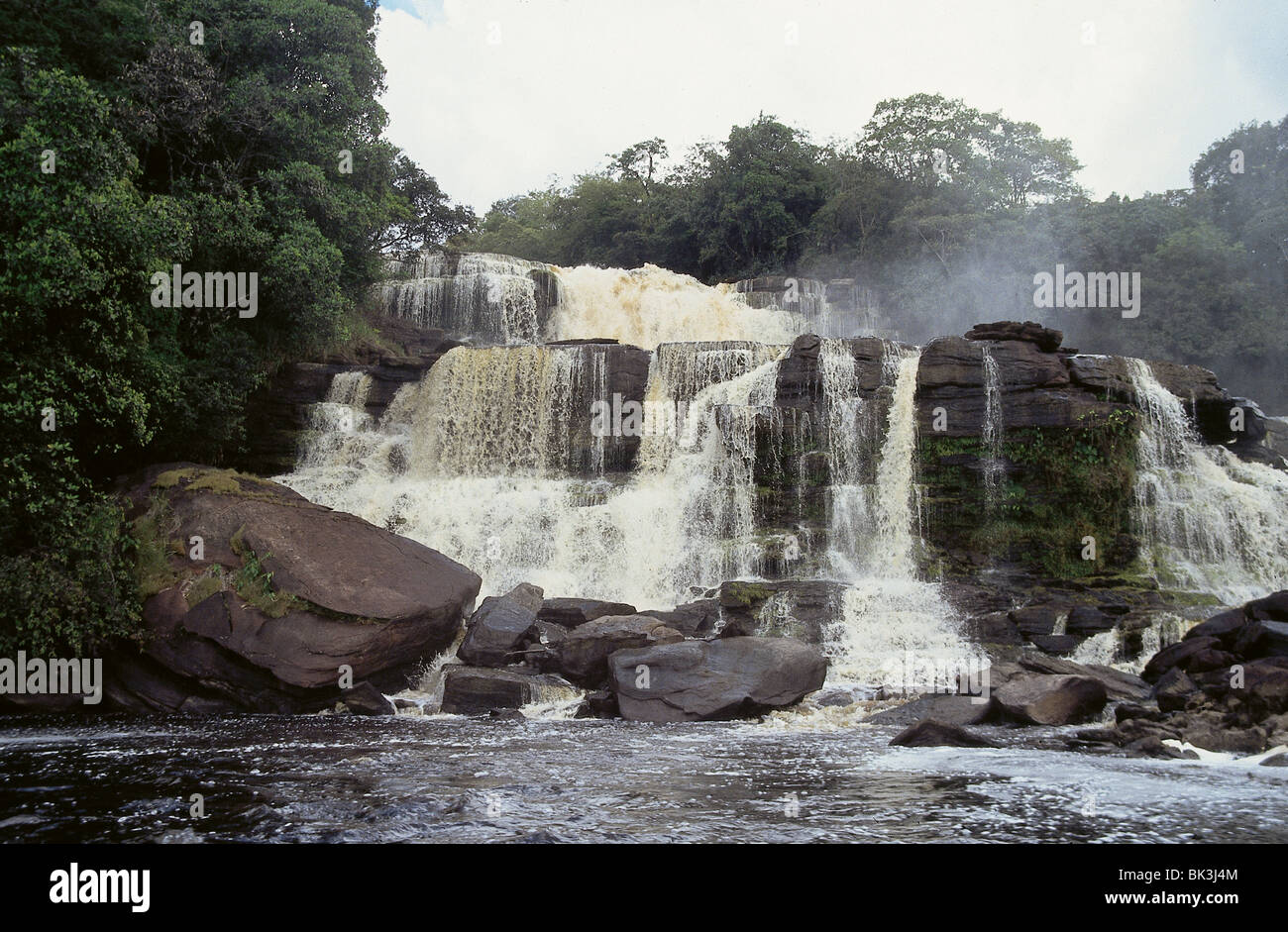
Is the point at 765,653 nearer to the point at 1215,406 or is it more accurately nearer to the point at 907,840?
the point at 907,840

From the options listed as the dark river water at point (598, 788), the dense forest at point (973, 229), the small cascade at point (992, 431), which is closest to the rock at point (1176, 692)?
the dark river water at point (598, 788)

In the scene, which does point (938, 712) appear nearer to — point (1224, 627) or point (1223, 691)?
point (1223, 691)

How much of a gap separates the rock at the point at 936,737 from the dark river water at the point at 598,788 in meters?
0.24

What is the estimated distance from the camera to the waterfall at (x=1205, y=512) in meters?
18.6

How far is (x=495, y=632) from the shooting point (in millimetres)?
14836

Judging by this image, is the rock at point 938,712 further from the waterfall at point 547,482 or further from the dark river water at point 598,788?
the waterfall at point 547,482

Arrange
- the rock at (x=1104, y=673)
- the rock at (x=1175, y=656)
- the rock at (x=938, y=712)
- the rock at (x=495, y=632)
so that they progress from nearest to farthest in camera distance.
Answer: the rock at (x=938, y=712) < the rock at (x=1175, y=656) < the rock at (x=1104, y=673) < the rock at (x=495, y=632)

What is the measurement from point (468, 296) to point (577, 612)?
54.2ft

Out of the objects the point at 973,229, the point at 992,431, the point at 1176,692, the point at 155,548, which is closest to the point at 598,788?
the point at 1176,692

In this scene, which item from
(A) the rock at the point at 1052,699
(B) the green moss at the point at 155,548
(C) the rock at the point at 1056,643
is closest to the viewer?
(A) the rock at the point at 1052,699

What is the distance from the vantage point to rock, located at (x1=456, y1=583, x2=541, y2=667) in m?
14.6

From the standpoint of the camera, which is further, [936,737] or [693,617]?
[693,617]

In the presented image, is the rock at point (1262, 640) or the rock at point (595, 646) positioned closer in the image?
the rock at point (1262, 640)

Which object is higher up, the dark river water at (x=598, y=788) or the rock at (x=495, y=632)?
the rock at (x=495, y=632)
